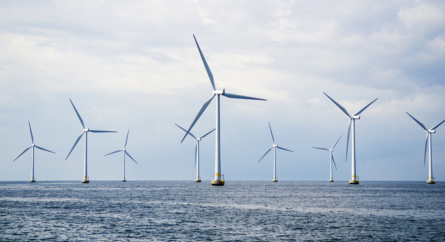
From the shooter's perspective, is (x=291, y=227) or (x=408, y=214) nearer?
(x=291, y=227)

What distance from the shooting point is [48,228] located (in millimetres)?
45062

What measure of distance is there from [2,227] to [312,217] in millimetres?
34634

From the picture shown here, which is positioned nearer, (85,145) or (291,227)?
(291,227)

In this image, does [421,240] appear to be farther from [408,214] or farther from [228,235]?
[408,214]

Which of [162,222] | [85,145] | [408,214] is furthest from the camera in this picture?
[85,145]

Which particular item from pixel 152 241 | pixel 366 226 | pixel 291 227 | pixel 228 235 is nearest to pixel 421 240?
pixel 366 226

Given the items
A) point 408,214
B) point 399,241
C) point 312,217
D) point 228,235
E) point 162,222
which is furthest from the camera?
point 408,214

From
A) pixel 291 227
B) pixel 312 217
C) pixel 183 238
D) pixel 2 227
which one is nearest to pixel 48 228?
pixel 2 227

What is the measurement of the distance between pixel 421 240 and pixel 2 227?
3980cm

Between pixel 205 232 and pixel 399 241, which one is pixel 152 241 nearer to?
pixel 205 232

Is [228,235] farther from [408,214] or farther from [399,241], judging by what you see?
[408,214]

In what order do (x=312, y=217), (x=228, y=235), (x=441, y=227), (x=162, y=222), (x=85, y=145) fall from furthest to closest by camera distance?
(x=85, y=145), (x=312, y=217), (x=162, y=222), (x=441, y=227), (x=228, y=235)

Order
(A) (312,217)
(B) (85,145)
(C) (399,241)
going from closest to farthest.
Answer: (C) (399,241) → (A) (312,217) → (B) (85,145)

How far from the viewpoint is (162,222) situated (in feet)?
163
